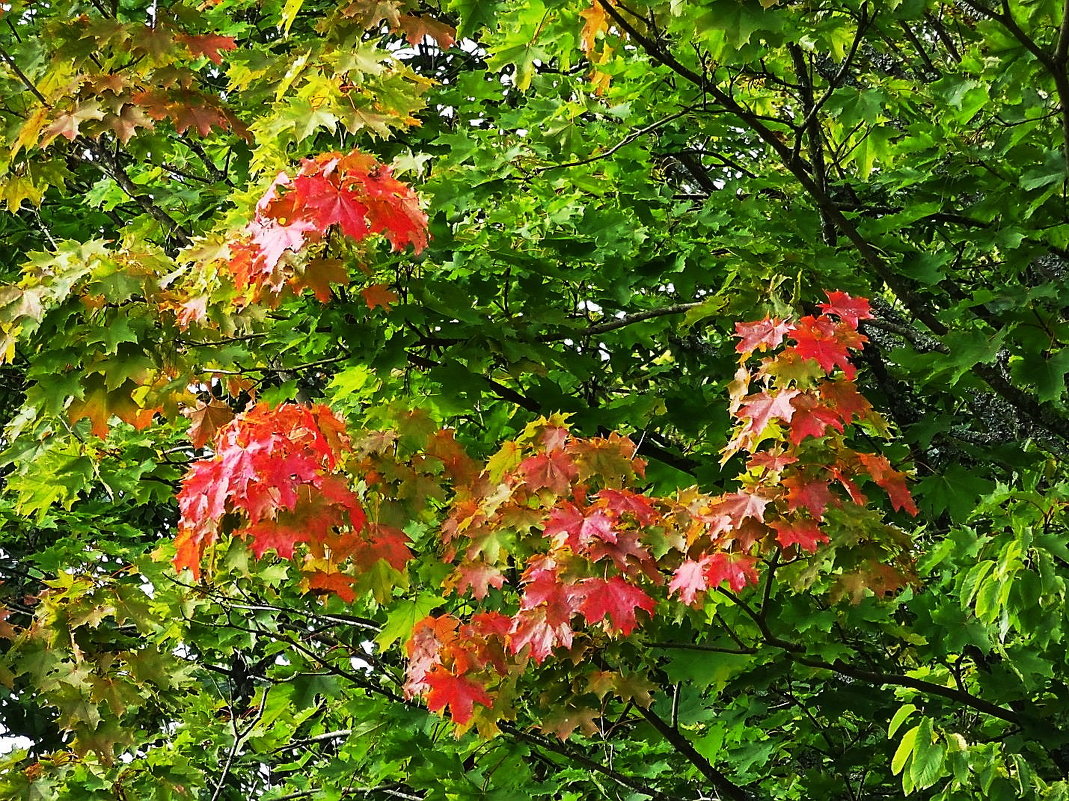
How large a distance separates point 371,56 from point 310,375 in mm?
2075

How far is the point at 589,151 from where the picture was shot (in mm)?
3629

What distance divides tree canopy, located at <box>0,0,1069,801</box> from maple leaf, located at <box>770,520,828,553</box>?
0.01 metres

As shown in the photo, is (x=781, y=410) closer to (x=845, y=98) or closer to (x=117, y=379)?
(x=845, y=98)

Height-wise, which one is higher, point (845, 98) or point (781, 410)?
point (845, 98)

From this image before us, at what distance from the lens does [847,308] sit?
8.63 feet

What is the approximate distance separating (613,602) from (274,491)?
0.81 meters

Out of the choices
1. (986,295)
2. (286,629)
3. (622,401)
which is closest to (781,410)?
(986,295)

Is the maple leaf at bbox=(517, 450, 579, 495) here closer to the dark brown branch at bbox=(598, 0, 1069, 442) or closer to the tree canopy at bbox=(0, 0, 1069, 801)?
the tree canopy at bbox=(0, 0, 1069, 801)

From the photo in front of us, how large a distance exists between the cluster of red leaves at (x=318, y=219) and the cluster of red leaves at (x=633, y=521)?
607 mm

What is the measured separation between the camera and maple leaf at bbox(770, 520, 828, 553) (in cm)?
242

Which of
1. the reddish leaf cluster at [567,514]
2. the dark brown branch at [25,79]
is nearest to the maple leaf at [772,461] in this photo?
the reddish leaf cluster at [567,514]

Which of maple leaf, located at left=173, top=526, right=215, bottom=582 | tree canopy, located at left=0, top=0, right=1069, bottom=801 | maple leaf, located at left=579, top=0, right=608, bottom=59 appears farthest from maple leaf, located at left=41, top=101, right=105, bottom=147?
maple leaf, located at left=579, top=0, right=608, bottom=59

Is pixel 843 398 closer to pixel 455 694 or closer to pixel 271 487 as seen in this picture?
pixel 455 694

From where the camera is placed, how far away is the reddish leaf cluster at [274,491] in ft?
8.62
